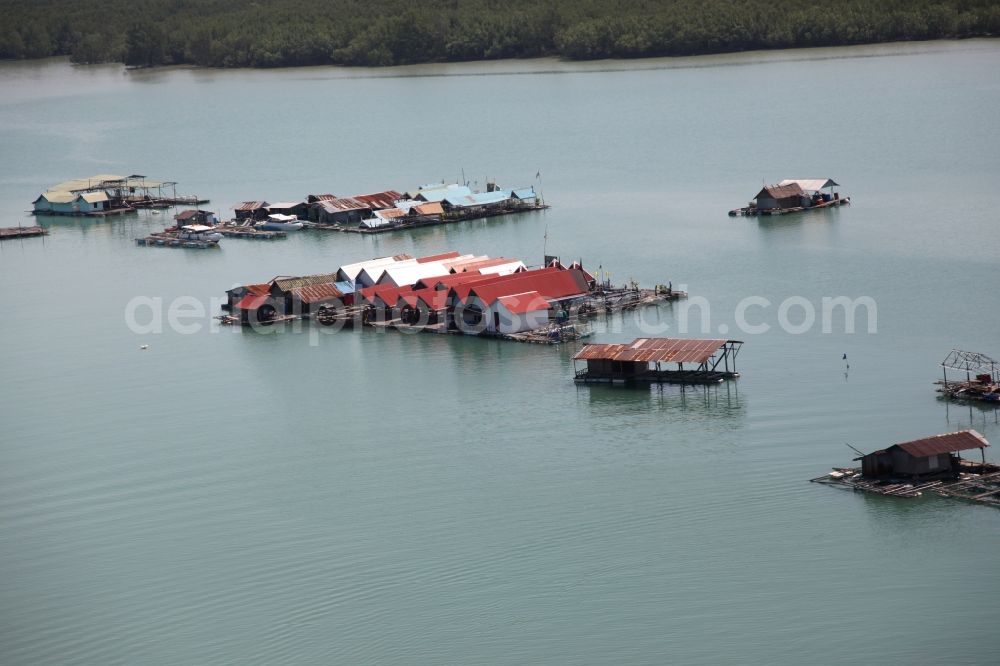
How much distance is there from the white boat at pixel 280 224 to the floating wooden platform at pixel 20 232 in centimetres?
650

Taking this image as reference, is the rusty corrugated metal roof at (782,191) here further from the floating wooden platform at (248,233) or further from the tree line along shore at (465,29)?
the tree line along shore at (465,29)

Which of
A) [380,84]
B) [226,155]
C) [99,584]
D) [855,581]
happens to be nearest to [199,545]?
[99,584]

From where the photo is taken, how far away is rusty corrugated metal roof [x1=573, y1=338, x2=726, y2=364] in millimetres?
21578

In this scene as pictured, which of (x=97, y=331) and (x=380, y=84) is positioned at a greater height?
(x=380, y=84)

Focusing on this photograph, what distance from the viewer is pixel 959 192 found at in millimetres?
36969

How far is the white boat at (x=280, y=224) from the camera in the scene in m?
37.4

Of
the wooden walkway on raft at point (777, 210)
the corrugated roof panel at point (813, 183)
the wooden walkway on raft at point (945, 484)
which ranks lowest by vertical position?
the wooden walkway on raft at point (945, 484)

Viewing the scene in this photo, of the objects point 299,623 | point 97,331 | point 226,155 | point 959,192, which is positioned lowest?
point 299,623

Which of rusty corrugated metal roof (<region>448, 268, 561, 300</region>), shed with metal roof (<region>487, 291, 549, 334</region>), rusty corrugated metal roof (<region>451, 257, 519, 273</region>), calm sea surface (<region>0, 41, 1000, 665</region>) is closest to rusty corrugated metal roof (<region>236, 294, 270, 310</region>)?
calm sea surface (<region>0, 41, 1000, 665</region>)

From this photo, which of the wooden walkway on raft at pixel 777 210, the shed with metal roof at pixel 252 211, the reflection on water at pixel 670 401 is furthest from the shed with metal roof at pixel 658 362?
the shed with metal roof at pixel 252 211

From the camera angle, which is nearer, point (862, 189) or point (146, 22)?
point (862, 189)

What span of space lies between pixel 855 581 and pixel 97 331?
17.1 m

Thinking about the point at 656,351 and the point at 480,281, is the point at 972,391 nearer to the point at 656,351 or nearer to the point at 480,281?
the point at 656,351

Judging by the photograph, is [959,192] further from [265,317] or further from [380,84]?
[380,84]
